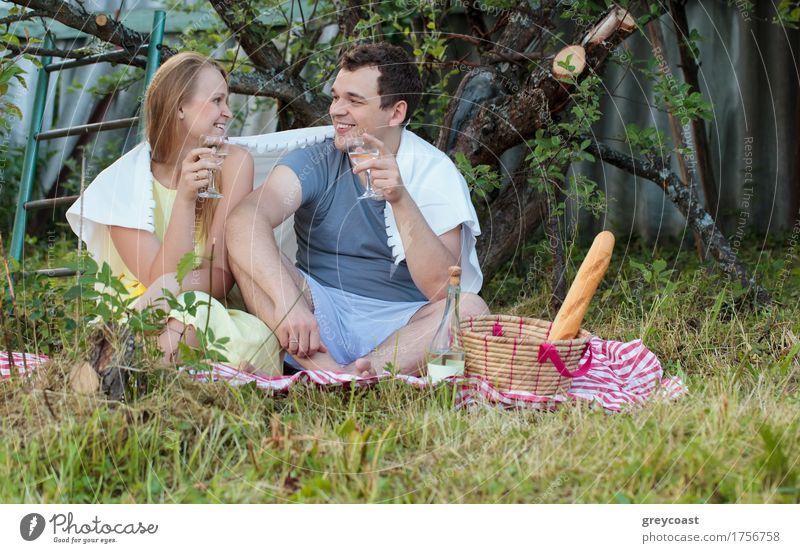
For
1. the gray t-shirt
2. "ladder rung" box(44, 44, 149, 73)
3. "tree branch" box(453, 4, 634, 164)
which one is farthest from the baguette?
"ladder rung" box(44, 44, 149, 73)

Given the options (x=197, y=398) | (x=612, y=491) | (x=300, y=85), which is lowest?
(x=612, y=491)

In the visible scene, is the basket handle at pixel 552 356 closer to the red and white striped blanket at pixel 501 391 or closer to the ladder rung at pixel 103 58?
the red and white striped blanket at pixel 501 391

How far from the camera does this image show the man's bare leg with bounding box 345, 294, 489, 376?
273 cm

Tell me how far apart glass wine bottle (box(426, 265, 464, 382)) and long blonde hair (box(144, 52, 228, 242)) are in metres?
0.80

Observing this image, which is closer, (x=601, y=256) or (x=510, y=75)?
(x=601, y=256)

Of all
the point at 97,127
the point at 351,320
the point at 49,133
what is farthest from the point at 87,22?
the point at 351,320

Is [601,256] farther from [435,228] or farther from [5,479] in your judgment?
[5,479]

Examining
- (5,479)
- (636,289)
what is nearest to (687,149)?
(636,289)

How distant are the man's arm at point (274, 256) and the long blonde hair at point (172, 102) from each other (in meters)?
0.12

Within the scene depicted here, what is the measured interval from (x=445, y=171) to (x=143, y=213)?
0.94 metres

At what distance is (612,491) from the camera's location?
1950 millimetres

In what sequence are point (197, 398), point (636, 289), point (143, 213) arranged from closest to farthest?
1. point (197, 398)
2. point (143, 213)
3. point (636, 289)

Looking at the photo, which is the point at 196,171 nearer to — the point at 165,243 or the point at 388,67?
the point at 165,243

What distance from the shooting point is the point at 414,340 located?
2.77m
